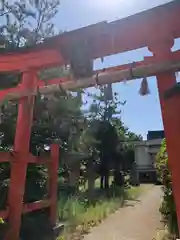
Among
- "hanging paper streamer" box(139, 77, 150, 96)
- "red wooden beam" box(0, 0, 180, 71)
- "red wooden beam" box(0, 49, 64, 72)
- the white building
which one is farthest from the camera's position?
the white building

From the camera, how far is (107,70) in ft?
12.5

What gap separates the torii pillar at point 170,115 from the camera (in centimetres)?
284

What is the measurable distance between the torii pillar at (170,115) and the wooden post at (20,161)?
2.04m

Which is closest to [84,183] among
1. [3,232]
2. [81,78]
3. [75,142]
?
[75,142]

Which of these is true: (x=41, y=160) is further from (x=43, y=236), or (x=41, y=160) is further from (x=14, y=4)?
(x=14, y=4)

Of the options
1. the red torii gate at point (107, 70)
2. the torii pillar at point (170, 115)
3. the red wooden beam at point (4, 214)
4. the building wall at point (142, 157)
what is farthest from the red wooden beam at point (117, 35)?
the building wall at point (142, 157)

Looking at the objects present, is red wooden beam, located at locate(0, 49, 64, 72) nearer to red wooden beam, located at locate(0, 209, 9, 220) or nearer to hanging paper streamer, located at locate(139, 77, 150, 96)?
hanging paper streamer, located at locate(139, 77, 150, 96)

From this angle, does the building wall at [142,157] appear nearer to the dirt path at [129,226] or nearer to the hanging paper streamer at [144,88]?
the dirt path at [129,226]

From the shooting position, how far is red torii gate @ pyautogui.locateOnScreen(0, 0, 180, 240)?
2.93 metres

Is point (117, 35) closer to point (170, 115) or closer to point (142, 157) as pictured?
point (170, 115)

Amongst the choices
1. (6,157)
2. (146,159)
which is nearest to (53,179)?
(6,157)

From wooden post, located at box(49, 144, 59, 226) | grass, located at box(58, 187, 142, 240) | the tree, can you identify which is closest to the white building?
the tree

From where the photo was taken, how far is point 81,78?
3.57 metres

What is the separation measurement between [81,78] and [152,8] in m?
1.14
